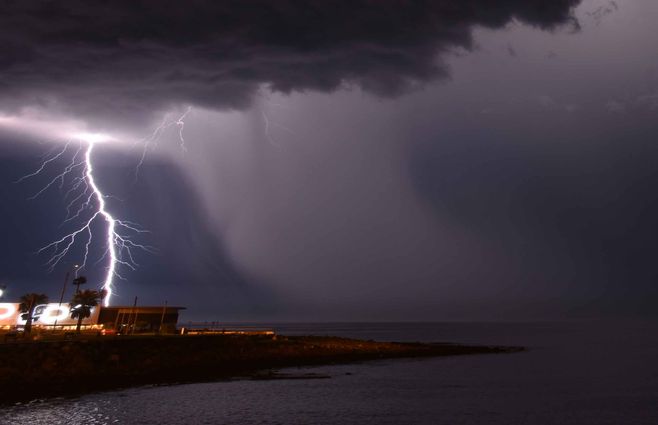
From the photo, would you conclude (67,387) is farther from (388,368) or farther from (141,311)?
(141,311)

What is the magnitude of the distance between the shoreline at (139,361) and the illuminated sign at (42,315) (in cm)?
1985

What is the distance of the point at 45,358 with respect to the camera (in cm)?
4309

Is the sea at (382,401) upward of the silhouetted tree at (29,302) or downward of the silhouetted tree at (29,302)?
downward

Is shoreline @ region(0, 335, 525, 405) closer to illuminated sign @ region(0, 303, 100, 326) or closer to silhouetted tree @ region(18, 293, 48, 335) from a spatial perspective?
silhouetted tree @ region(18, 293, 48, 335)

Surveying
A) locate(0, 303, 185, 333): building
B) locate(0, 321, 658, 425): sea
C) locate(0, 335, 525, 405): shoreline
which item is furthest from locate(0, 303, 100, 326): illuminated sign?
locate(0, 321, 658, 425): sea

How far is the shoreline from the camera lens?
39.6 m

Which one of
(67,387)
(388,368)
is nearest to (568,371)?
(388,368)

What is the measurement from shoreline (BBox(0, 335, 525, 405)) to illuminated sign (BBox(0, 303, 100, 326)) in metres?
19.8

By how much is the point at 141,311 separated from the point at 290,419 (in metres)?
55.6

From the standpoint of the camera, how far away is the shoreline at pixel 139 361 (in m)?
39.6

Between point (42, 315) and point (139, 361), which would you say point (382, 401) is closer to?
point (139, 361)

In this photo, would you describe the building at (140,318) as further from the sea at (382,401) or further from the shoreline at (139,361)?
the sea at (382,401)

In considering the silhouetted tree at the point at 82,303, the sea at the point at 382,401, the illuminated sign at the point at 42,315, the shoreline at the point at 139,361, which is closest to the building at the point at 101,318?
the illuminated sign at the point at 42,315

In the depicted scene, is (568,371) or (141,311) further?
→ (141,311)
